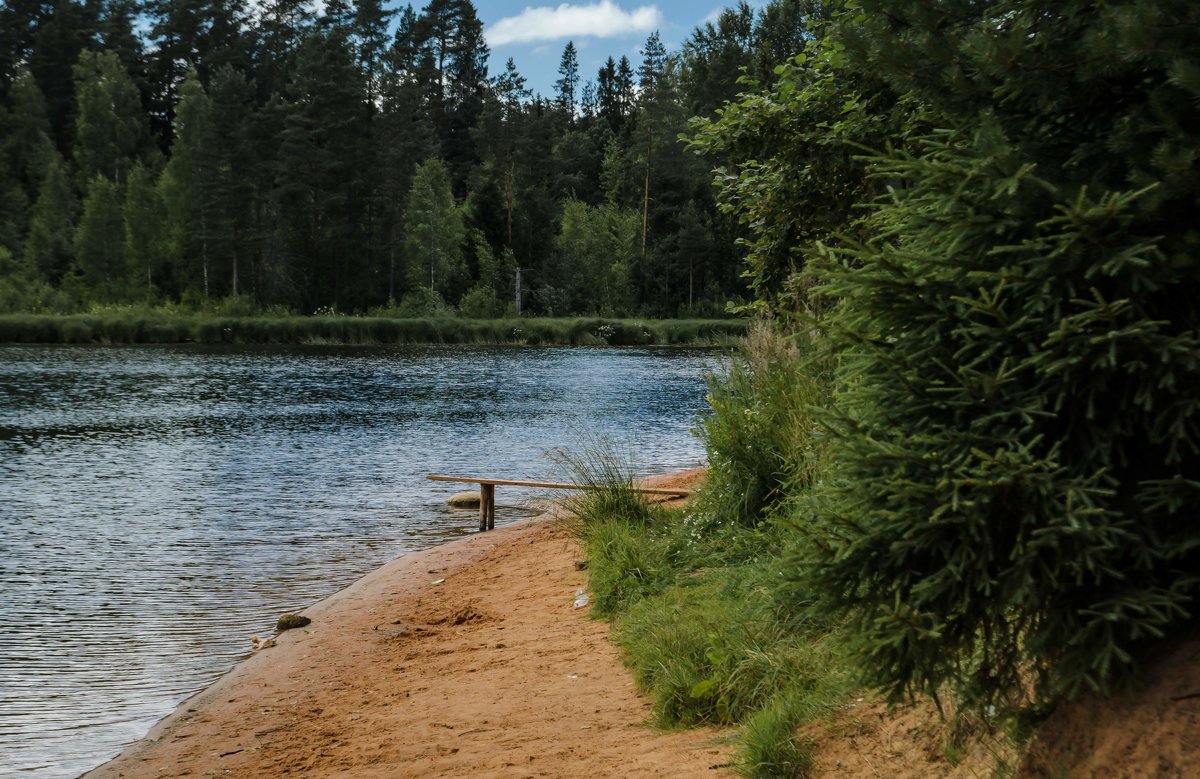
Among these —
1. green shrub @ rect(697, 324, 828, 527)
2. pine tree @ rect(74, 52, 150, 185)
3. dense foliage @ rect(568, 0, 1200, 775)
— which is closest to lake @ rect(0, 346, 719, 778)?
green shrub @ rect(697, 324, 828, 527)

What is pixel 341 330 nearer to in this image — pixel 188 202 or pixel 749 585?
pixel 188 202

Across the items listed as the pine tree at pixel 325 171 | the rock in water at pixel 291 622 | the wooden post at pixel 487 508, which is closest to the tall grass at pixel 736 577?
the rock in water at pixel 291 622

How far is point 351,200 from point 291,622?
2717 inches

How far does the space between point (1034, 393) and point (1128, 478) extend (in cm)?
40

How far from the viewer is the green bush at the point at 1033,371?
119 inches

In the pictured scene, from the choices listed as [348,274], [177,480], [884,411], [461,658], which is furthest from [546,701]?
[348,274]

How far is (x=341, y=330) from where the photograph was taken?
2226 inches

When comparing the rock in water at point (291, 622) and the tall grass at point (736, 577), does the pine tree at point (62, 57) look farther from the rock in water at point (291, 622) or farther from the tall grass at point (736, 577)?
the tall grass at point (736, 577)

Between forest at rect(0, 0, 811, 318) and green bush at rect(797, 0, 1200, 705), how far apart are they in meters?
63.8

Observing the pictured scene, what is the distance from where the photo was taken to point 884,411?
11.4 ft

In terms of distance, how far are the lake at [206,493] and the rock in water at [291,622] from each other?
281mm

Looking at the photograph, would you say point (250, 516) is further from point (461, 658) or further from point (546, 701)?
point (546, 701)

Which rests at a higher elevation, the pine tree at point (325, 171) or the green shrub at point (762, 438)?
the pine tree at point (325, 171)

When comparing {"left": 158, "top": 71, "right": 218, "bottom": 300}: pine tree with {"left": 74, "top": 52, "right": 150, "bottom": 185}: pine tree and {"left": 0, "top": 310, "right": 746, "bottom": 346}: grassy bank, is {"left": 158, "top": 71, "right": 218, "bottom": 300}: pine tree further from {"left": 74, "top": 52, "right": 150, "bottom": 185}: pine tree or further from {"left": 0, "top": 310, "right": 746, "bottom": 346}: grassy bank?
{"left": 0, "top": 310, "right": 746, "bottom": 346}: grassy bank
